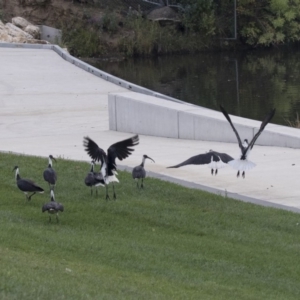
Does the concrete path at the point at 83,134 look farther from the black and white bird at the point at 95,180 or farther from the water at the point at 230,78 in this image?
the water at the point at 230,78

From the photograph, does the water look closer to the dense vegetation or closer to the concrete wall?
the dense vegetation

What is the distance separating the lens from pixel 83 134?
18328mm

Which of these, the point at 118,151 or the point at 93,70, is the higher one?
the point at 93,70

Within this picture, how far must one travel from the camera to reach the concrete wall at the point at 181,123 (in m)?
15.9

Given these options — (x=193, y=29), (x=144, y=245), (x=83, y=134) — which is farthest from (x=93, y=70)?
(x=193, y=29)

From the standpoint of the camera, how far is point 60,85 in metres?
26.2

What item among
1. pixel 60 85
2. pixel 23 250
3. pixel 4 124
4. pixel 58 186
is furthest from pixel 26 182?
pixel 60 85

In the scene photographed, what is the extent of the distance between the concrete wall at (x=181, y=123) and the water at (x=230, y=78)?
23.2 feet

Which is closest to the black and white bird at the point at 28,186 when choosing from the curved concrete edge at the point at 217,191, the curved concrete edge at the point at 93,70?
the curved concrete edge at the point at 217,191

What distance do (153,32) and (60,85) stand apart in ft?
80.4

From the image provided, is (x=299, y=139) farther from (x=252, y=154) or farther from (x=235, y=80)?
(x=235, y=80)

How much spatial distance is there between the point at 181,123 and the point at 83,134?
2.16 metres

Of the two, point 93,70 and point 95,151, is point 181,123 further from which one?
point 93,70

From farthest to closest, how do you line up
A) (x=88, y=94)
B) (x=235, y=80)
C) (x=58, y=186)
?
(x=235, y=80)
(x=88, y=94)
(x=58, y=186)
